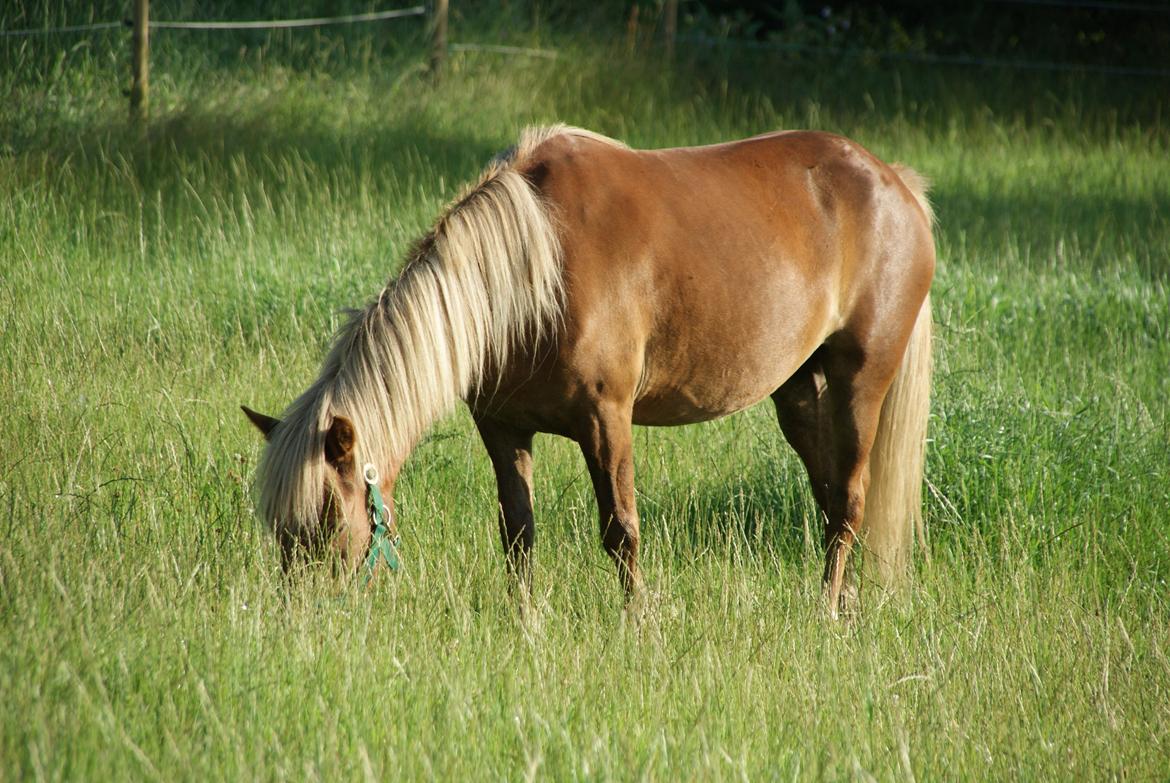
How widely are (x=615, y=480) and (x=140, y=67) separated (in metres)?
5.23

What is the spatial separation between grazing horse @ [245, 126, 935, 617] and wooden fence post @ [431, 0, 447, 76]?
5664 mm

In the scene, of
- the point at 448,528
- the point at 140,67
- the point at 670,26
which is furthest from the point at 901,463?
the point at 670,26

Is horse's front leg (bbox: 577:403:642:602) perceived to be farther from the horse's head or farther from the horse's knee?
the horse's head

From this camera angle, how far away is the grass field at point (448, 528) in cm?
237

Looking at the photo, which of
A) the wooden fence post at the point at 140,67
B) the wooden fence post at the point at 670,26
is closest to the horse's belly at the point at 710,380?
the wooden fence post at the point at 140,67

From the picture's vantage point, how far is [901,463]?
409 cm

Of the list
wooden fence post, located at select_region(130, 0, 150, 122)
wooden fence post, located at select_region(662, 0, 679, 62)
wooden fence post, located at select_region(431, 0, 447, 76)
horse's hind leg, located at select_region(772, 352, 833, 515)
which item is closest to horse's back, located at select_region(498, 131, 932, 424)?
horse's hind leg, located at select_region(772, 352, 833, 515)

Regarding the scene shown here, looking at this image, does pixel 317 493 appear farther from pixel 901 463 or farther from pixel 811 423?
pixel 901 463

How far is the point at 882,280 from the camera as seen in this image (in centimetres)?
398

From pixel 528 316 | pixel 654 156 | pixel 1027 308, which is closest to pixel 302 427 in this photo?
pixel 528 316

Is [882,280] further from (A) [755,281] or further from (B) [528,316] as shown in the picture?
(B) [528,316]

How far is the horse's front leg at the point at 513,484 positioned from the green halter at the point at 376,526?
56 centimetres

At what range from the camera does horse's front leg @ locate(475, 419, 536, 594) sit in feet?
11.2

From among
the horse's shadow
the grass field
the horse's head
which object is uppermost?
the horse's head
